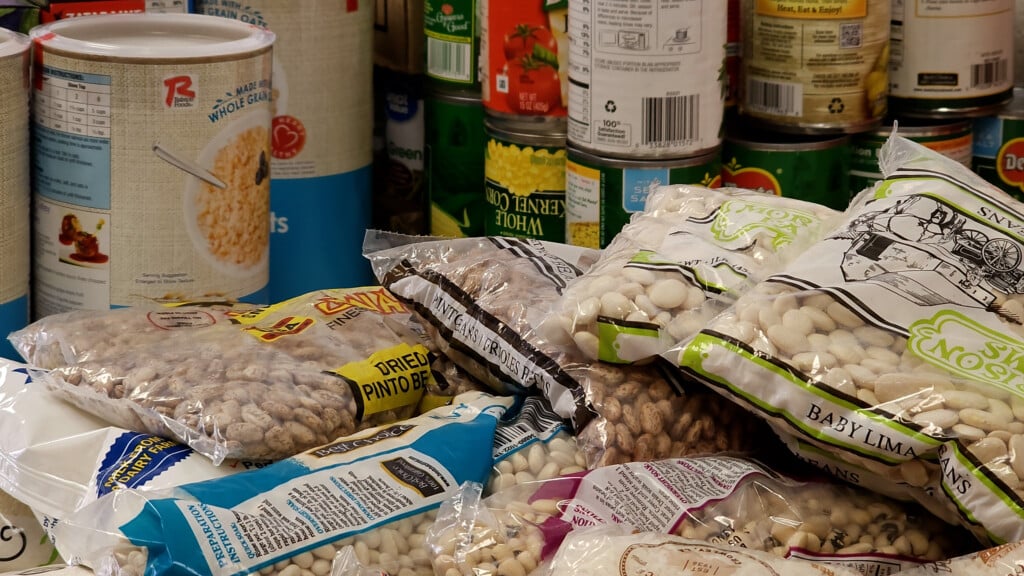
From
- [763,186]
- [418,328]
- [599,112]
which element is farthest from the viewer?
[763,186]

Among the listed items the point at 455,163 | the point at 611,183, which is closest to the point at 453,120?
the point at 455,163

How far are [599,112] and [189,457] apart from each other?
0.56 meters

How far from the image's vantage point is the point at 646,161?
1271 millimetres

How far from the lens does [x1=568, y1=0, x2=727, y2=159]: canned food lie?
Result: 1.22m

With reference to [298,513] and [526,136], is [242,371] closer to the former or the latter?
[298,513]

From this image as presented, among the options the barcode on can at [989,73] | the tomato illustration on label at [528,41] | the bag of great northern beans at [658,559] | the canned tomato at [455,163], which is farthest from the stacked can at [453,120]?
the bag of great northern beans at [658,559]

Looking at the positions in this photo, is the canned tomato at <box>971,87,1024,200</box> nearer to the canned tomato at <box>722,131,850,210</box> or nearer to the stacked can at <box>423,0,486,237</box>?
the canned tomato at <box>722,131,850,210</box>

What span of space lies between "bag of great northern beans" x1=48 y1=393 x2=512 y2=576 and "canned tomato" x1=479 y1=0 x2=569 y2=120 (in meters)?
0.53

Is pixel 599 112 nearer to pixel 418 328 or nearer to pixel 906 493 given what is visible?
pixel 418 328

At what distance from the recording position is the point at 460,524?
0.80 m

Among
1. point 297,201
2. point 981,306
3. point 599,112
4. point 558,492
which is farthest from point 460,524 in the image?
point 297,201

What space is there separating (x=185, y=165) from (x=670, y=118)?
462 mm

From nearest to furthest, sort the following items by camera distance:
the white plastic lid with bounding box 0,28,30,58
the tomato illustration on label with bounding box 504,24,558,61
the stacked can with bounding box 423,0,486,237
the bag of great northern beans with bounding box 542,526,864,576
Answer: the bag of great northern beans with bounding box 542,526,864,576
the white plastic lid with bounding box 0,28,30,58
the tomato illustration on label with bounding box 504,24,558,61
the stacked can with bounding box 423,0,486,237

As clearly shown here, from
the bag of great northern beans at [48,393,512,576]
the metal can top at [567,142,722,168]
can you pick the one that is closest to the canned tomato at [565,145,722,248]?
the metal can top at [567,142,722,168]
